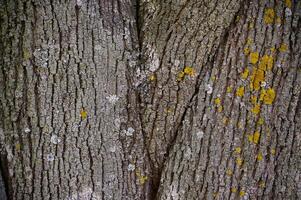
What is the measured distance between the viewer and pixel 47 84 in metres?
1.55

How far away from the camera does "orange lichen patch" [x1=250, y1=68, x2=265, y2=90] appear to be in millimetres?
1543

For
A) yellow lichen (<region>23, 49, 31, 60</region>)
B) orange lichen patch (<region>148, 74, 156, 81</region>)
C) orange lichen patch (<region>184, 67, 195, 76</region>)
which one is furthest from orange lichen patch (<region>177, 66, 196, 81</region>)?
yellow lichen (<region>23, 49, 31, 60</region>)

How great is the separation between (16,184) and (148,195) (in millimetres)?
553

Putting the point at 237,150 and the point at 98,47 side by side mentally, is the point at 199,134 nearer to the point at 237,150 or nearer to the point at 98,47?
the point at 237,150

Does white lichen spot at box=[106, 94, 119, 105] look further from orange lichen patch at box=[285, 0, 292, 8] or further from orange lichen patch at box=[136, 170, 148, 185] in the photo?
orange lichen patch at box=[285, 0, 292, 8]

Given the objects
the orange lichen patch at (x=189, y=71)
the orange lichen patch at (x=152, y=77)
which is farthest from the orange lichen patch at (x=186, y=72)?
the orange lichen patch at (x=152, y=77)

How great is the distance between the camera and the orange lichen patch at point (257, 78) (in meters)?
1.54

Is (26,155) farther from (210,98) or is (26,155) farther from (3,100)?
(210,98)

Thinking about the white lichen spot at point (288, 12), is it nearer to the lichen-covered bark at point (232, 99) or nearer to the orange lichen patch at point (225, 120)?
the lichen-covered bark at point (232, 99)

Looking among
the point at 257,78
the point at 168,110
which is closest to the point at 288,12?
the point at 257,78

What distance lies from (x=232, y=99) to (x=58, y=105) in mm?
710

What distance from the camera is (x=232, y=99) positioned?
1.55m

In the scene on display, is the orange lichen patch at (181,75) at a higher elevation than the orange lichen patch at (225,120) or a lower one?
higher

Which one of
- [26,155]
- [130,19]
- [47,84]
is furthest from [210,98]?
[26,155]
